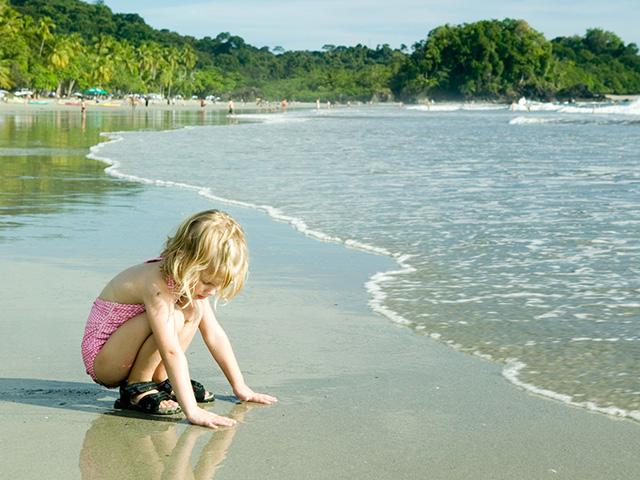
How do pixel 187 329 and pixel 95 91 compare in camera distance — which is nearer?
pixel 187 329

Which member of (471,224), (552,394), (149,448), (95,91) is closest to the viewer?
(149,448)

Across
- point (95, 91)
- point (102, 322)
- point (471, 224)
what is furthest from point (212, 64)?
point (102, 322)

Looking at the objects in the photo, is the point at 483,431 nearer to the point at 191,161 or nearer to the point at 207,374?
the point at 207,374

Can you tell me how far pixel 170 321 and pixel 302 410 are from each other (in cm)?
68

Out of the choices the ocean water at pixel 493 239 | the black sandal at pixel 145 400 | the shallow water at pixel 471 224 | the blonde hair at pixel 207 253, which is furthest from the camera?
the shallow water at pixel 471 224

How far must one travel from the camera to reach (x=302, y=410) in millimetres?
4062

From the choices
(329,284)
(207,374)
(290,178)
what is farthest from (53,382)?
(290,178)

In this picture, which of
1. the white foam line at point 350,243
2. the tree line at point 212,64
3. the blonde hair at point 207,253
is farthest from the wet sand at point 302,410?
the tree line at point 212,64

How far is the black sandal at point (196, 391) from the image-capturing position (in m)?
4.04

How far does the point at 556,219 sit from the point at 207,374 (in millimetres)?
6547

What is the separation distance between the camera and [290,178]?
15.8 m

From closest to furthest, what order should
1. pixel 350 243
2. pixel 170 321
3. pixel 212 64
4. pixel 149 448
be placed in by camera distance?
pixel 149 448
pixel 170 321
pixel 350 243
pixel 212 64

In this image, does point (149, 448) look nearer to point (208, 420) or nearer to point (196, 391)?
point (208, 420)

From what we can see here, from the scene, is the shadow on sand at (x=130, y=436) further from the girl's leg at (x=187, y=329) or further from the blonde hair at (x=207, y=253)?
the blonde hair at (x=207, y=253)
